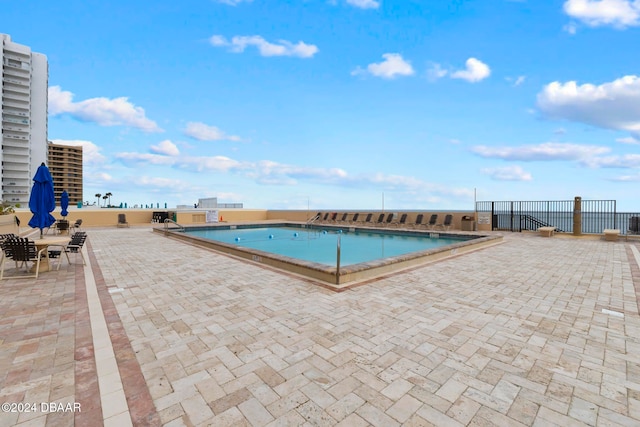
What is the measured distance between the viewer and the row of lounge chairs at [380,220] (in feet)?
51.9

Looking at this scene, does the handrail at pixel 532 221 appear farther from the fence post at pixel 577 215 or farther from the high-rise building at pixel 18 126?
the high-rise building at pixel 18 126

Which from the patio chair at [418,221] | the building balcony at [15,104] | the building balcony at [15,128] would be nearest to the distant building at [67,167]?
the building balcony at [15,128]

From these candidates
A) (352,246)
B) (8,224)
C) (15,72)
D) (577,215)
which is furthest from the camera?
(15,72)

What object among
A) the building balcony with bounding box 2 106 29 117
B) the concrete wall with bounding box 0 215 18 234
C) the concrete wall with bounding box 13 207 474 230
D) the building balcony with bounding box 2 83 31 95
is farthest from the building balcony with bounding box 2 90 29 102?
the concrete wall with bounding box 0 215 18 234

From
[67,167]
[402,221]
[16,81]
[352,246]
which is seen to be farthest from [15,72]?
[352,246]

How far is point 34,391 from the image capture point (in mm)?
2273

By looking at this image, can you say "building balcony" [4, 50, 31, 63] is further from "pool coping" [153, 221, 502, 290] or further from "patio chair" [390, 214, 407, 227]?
"patio chair" [390, 214, 407, 227]

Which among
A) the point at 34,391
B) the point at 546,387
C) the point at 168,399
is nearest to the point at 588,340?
the point at 546,387

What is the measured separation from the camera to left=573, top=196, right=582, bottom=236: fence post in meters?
13.2

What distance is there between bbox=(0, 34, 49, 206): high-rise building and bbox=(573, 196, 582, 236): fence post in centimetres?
7704

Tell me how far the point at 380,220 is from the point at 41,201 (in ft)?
49.8

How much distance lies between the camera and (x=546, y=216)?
16.0 meters

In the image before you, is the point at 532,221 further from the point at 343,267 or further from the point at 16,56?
the point at 16,56

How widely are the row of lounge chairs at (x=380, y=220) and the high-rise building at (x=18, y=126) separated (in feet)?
209
